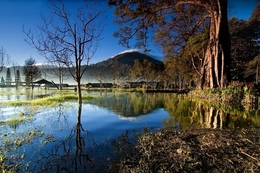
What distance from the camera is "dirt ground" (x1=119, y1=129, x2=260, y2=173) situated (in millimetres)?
2363

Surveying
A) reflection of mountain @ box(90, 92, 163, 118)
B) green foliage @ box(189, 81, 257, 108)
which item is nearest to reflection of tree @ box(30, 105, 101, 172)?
reflection of mountain @ box(90, 92, 163, 118)

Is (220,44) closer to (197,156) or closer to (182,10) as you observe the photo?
(182,10)

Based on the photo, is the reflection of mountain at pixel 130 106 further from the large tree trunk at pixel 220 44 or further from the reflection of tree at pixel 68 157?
the large tree trunk at pixel 220 44

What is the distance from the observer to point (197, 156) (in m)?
2.68

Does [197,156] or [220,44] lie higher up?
[220,44]

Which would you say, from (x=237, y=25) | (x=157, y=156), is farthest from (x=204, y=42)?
(x=157, y=156)

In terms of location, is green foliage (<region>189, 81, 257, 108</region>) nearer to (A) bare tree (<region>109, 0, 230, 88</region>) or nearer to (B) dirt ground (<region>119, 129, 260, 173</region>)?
(A) bare tree (<region>109, 0, 230, 88</region>)

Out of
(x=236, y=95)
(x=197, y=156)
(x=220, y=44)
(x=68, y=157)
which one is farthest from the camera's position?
(x=220, y=44)

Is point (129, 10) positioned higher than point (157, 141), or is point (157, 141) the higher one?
point (129, 10)

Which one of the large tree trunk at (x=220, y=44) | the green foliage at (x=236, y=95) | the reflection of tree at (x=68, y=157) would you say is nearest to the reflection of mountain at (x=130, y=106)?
the green foliage at (x=236, y=95)

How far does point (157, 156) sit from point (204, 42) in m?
15.3

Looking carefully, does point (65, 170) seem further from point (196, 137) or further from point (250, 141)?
point (250, 141)

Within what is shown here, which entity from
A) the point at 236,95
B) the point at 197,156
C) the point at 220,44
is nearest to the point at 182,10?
the point at 220,44

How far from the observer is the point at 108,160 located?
9.71 ft
